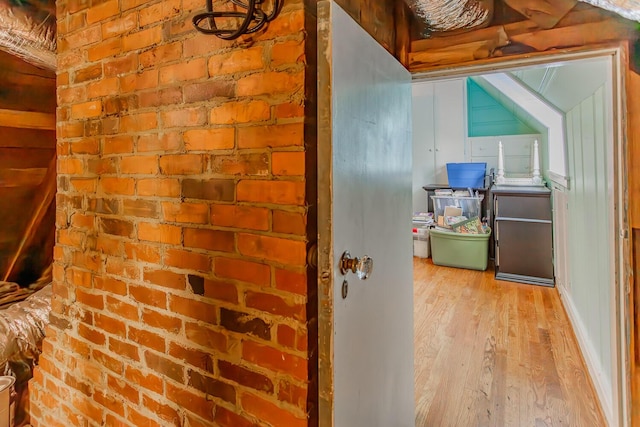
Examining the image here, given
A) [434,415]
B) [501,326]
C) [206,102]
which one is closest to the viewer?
[206,102]

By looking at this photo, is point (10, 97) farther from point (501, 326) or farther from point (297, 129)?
point (501, 326)

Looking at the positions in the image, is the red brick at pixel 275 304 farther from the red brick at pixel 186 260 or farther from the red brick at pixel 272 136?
the red brick at pixel 272 136

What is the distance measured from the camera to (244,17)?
100cm

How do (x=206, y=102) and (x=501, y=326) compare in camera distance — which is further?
(x=501, y=326)

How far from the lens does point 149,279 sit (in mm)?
1240

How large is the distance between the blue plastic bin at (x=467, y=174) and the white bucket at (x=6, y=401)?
4.58 m

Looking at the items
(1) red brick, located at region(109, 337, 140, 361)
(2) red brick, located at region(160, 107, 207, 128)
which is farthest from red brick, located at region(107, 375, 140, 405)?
(2) red brick, located at region(160, 107, 207, 128)

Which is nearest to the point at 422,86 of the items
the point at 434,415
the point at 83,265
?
the point at 434,415

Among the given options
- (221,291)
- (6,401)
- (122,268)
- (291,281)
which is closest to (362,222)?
(291,281)

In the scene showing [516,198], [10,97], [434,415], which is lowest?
[434,415]

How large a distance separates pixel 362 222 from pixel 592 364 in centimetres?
206

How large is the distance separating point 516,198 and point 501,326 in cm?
151

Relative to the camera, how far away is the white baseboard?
179 centimetres

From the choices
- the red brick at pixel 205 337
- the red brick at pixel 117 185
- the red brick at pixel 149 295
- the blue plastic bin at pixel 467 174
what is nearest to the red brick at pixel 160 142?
the red brick at pixel 117 185
